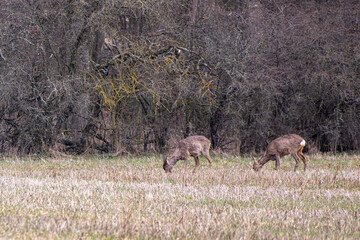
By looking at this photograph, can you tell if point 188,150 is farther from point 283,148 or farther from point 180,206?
point 180,206

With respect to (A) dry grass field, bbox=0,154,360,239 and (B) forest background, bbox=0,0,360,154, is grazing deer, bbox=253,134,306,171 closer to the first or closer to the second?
(A) dry grass field, bbox=0,154,360,239

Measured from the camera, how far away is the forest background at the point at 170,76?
15906 mm

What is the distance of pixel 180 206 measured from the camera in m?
6.81

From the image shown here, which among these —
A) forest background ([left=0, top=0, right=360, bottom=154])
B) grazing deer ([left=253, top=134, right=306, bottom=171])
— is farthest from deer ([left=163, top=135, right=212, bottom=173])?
forest background ([left=0, top=0, right=360, bottom=154])

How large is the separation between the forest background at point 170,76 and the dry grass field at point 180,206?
4.59 metres

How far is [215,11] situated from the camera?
19.0 m

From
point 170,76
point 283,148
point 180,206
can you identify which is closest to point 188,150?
point 283,148

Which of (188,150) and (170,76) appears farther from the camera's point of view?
(170,76)

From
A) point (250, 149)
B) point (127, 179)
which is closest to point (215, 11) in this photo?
point (250, 149)

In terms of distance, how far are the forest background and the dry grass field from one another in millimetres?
4589

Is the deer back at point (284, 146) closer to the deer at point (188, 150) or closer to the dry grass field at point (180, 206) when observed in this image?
the dry grass field at point (180, 206)

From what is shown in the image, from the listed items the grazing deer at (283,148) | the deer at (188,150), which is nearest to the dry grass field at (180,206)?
the deer at (188,150)

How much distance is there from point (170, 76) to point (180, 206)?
10.3m

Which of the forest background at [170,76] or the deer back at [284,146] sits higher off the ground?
the forest background at [170,76]
